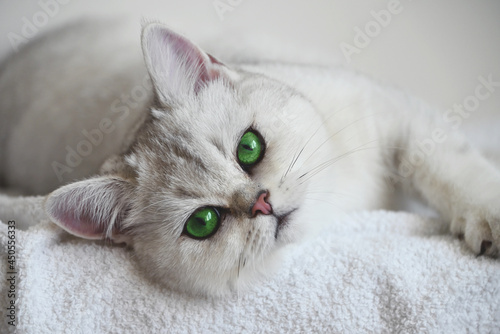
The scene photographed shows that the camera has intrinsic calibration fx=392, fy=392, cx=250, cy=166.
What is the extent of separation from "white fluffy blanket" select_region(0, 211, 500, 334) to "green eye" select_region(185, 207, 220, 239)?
0.56 ft

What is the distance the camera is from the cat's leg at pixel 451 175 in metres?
0.96

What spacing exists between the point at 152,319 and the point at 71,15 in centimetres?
123

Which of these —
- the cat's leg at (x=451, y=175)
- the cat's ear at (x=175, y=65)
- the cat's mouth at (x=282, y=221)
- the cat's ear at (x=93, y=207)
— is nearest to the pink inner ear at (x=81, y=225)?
the cat's ear at (x=93, y=207)

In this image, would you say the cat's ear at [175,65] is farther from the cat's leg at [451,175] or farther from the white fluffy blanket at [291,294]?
the cat's leg at [451,175]

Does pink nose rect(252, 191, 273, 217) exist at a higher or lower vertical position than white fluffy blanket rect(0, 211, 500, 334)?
higher

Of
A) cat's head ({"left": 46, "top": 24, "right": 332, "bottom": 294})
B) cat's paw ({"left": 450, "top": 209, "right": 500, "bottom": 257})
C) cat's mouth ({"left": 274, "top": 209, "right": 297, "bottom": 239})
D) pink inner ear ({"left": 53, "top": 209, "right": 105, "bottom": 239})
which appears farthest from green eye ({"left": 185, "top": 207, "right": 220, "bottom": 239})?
cat's paw ({"left": 450, "top": 209, "right": 500, "bottom": 257})

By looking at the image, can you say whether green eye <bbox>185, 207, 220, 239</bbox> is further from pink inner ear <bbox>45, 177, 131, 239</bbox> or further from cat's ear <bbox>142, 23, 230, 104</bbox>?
cat's ear <bbox>142, 23, 230, 104</bbox>

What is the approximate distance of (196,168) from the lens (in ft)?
3.14

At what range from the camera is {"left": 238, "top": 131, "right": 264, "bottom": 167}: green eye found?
0.98 meters

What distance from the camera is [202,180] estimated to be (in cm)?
95

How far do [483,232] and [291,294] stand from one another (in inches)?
19.2

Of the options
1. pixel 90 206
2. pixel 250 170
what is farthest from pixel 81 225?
pixel 250 170

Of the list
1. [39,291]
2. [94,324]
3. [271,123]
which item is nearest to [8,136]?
[39,291]

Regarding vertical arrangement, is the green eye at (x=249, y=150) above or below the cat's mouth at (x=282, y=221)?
above
